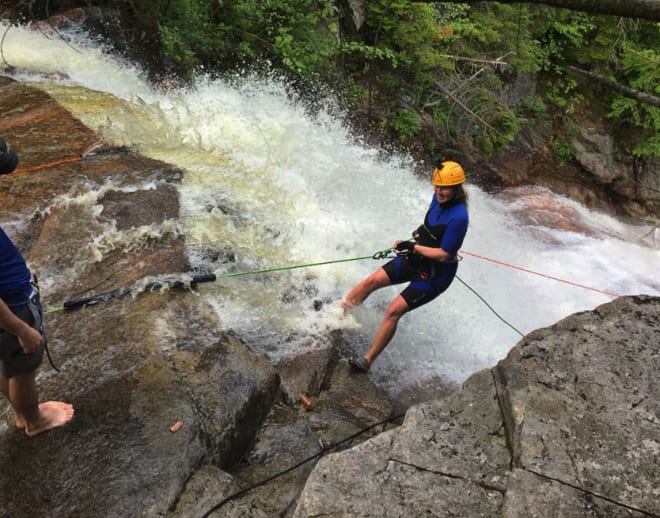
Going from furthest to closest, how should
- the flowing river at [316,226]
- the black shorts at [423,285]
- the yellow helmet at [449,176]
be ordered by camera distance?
the flowing river at [316,226], the black shorts at [423,285], the yellow helmet at [449,176]

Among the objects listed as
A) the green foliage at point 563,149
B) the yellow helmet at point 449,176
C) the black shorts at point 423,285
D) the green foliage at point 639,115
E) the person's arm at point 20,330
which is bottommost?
the green foliage at point 563,149

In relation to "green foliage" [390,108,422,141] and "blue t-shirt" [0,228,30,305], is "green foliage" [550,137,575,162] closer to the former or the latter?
"green foliage" [390,108,422,141]

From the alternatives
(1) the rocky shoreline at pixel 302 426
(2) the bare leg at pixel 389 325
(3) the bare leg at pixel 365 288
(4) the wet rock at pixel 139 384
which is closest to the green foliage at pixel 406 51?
(4) the wet rock at pixel 139 384

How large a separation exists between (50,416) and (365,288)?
309cm

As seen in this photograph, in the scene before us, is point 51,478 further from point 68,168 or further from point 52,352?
point 68,168

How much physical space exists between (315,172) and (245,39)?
3.57 m

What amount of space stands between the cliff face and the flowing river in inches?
76.7

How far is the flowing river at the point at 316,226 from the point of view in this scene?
211 inches

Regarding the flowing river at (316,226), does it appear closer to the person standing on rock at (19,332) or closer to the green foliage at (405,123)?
the green foliage at (405,123)

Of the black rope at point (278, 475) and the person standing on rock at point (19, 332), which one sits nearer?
the person standing on rock at point (19, 332)

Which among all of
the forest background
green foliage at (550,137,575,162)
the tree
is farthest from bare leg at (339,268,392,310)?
green foliage at (550,137,575,162)

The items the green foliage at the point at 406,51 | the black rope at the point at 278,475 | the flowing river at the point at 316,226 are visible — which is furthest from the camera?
the green foliage at the point at 406,51

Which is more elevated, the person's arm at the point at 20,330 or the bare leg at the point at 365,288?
the person's arm at the point at 20,330

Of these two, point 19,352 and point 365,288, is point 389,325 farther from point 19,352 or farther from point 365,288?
point 19,352
